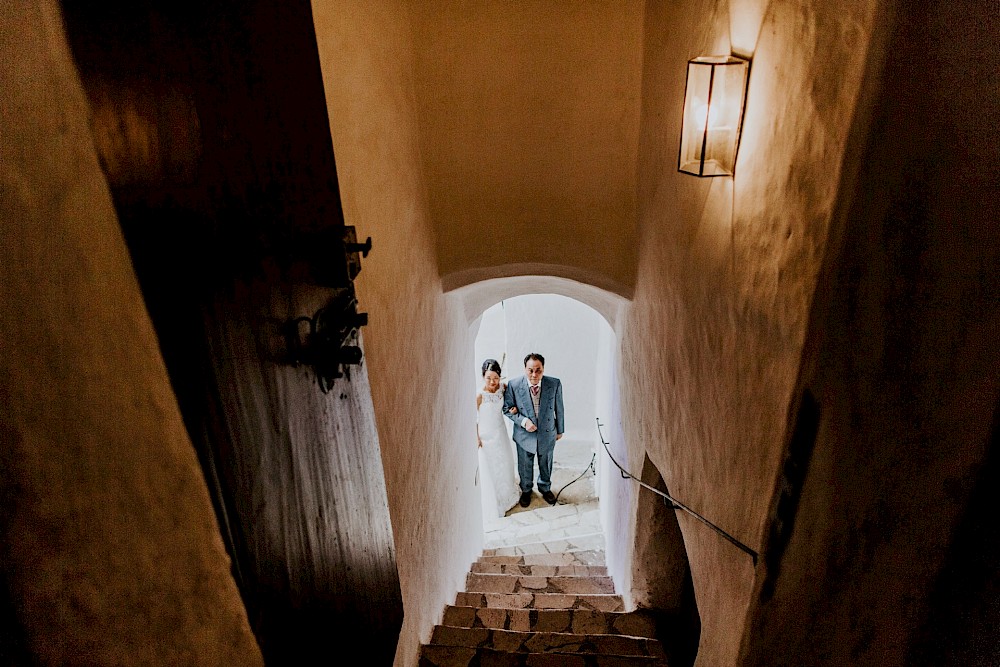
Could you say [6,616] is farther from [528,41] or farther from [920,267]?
[528,41]

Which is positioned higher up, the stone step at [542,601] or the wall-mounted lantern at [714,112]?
the wall-mounted lantern at [714,112]

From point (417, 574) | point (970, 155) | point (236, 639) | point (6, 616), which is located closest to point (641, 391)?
point (417, 574)

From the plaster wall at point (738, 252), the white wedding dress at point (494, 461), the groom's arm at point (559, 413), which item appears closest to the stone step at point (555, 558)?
the white wedding dress at point (494, 461)

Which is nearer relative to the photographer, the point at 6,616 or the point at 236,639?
the point at 6,616

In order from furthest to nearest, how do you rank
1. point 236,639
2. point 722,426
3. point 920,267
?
point 722,426, point 920,267, point 236,639

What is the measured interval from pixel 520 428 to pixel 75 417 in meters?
6.67

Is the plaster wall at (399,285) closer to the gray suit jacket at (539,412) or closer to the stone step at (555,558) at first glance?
the stone step at (555,558)

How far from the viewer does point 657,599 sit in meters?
4.24

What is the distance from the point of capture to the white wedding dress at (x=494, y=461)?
7.59m

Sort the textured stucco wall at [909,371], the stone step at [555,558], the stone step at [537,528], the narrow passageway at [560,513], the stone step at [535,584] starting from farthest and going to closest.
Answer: the narrow passageway at [560,513] < the stone step at [537,528] < the stone step at [555,558] < the stone step at [535,584] < the textured stucco wall at [909,371]

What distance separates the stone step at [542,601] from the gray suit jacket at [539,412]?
2541 mm

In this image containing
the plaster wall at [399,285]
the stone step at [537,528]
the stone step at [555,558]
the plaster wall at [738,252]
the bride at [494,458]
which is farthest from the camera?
the bride at [494,458]

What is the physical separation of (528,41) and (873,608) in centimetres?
312

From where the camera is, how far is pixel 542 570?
5.70m
